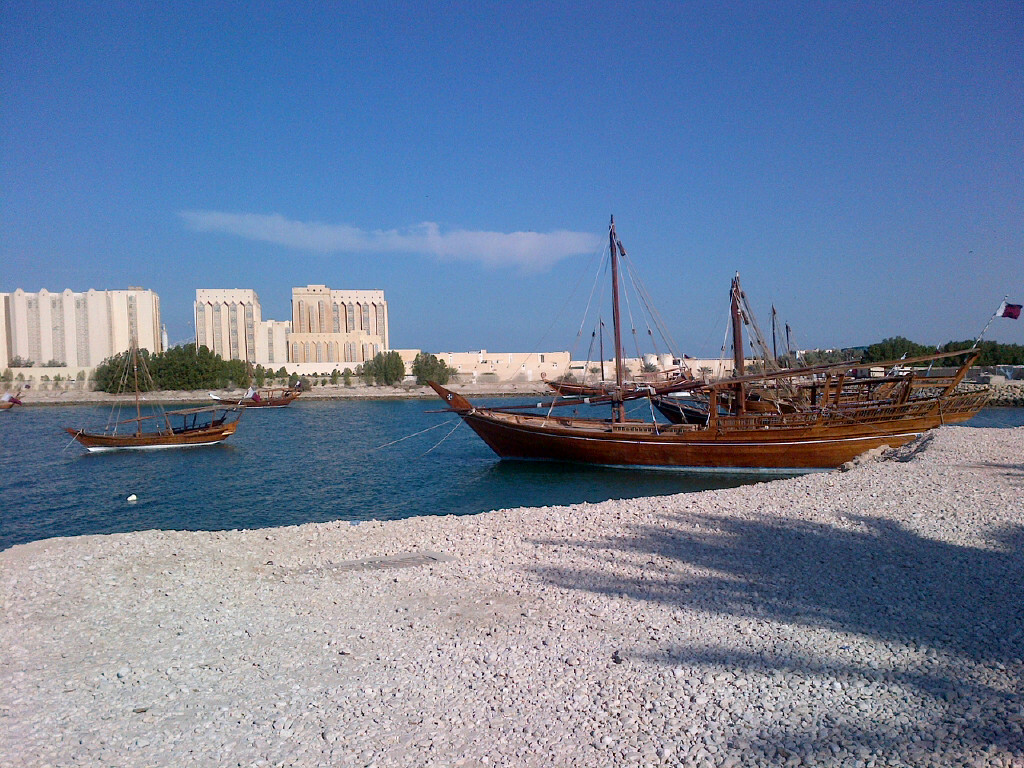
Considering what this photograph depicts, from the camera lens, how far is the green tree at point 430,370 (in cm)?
8550

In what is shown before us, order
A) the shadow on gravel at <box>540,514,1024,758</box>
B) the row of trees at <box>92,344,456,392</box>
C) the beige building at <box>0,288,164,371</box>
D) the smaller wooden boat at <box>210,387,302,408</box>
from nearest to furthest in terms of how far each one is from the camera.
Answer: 1. the shadow on gravel at <box>540,514,1024,758</box>
2. the smaller wooden boat at <box>210,387,302,408</box>
3. the row of trees at <box>92,344,456,392</box>
4. the beige building at <box>0,288,164,371</box>

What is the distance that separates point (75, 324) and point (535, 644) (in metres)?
105

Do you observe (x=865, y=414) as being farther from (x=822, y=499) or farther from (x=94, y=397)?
(x=94, y=397)

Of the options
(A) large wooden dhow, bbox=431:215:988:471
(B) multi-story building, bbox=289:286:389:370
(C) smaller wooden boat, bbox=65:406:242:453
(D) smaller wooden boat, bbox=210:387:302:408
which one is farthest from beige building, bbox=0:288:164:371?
(A) large wooden dhow, bbox=431:215:988:471

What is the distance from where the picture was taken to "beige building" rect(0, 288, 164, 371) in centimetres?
9106

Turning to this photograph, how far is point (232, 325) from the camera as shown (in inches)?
4102

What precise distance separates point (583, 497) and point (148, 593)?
40.8 ft

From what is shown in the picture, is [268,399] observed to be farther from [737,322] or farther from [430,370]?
[737,322]

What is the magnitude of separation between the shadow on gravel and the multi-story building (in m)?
90.1

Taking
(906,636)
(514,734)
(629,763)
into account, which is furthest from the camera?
(906,636)

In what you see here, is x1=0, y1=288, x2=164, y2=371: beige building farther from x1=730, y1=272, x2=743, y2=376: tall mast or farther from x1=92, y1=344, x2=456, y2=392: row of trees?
x1=730, y1=272, x2=743, y2=376: tall mast

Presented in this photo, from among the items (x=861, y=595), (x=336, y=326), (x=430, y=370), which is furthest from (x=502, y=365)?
(x=861, y=595)

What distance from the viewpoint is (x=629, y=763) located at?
384 cm

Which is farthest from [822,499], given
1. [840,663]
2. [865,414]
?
[865,414]
